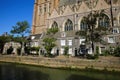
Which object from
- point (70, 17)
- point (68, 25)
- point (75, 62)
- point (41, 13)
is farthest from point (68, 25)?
point (75, 62)

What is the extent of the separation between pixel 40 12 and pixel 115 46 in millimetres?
43560

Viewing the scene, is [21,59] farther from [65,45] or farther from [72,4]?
[72,4]

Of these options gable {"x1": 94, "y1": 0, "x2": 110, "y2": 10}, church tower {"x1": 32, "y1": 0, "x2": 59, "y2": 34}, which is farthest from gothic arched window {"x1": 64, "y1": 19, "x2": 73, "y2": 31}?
church tower {"x1": 32, "y1": 0, "x2": 59, "y2": 34}

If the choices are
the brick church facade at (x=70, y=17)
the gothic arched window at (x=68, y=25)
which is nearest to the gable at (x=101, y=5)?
the brick church facade at (x=70, y=17)

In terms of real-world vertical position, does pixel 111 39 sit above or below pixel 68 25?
below

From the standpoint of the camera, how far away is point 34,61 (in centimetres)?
4047

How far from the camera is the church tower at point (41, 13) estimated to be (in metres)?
70.9

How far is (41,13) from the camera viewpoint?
73.8m

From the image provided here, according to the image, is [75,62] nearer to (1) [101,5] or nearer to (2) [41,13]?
(1) [101,5]

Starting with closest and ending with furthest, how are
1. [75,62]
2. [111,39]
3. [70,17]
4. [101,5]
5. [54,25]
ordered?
[75,62] → [111,39] → [101,5] → [70,17] → [54,25]

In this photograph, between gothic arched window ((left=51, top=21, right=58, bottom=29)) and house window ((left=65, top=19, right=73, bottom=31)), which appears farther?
gothic arched window ((left=51, top=21, right=58, bottom=29))

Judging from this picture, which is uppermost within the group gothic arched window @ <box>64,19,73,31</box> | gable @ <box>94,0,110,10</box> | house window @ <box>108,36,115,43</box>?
gable @ <box>94,0,110,10</box>

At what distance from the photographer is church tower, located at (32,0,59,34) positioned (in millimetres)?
70863

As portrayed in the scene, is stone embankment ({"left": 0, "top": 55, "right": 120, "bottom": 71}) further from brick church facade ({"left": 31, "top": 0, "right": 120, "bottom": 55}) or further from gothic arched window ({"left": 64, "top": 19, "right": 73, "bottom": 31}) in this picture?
gothic arched window ({"left": 64, "top": 19, "right": 73, "bottom": 31})
